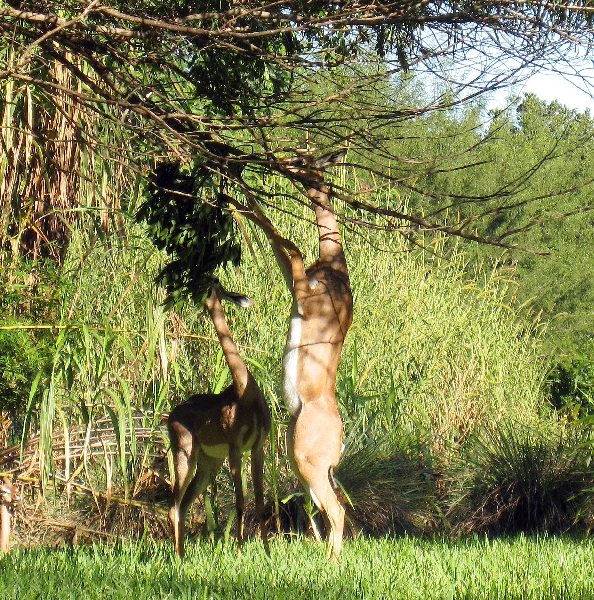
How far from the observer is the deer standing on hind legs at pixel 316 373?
5.21m

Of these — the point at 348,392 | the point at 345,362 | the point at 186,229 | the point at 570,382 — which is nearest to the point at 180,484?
the point at 186,229

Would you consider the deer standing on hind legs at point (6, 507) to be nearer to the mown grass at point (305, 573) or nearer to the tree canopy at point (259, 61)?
the mown grass at point (305, 573)

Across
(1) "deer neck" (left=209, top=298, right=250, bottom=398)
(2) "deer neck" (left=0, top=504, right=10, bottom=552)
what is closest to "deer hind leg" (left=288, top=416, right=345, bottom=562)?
(1) "deer neck" (left=209, top=298, right=250, bottom=398)

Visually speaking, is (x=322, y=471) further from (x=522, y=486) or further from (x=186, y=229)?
(x=522, y=486)

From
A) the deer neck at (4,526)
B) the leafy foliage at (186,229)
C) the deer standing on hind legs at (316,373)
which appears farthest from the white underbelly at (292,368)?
the deer neck at (4,526)

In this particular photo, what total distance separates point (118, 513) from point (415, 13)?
539 cm

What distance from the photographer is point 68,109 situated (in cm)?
700

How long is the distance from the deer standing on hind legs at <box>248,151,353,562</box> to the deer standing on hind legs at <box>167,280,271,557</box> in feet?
0.75

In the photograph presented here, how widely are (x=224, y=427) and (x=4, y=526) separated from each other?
213 centimetres

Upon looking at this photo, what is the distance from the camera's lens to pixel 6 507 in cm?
627

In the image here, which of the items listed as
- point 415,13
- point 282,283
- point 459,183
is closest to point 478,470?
point 282,283

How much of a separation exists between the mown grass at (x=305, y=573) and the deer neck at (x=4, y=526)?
25.1 inches

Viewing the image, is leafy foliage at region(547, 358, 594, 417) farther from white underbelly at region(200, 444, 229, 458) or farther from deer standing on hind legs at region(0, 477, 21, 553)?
deer standing on hind legs at region(0, 477, 21, 553)

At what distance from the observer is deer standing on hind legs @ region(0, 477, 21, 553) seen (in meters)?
6.17
